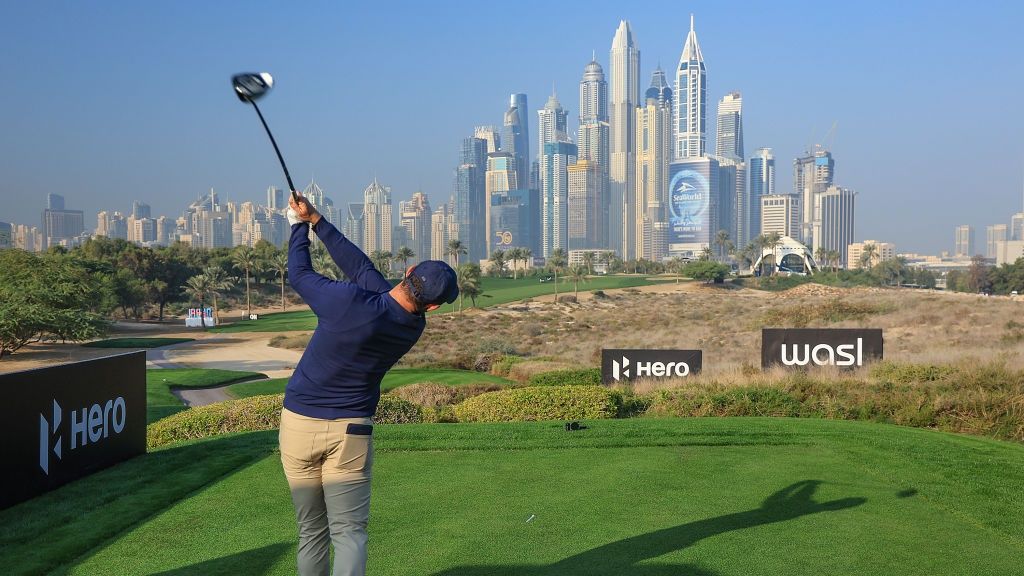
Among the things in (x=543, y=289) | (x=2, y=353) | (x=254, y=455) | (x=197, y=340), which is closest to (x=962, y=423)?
(x=254, y=455)

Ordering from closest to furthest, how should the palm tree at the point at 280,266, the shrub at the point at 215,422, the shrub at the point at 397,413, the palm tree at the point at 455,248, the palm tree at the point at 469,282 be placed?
the shrub at the point at 215,422
the shrub at the point at 397,413
the palm tree at the point at 469,282
the palm tree at the point at 280,266
the palm tree at the point at 455,248

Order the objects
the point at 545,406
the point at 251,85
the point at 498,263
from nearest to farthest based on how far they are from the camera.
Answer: the point at 251,85 → the point at 545,406 → the point at 498,263

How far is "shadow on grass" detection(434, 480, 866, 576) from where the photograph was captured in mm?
5172

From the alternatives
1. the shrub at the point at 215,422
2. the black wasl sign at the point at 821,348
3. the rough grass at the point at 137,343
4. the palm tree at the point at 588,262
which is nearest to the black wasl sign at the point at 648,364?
the black wasl sign at the point at 821,348

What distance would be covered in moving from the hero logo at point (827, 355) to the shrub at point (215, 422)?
1044cm

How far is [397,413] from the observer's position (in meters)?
13.3

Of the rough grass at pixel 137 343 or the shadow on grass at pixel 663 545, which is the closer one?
the shadow on grass at pixel 663 545

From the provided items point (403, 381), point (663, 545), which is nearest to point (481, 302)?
point (403, 381)

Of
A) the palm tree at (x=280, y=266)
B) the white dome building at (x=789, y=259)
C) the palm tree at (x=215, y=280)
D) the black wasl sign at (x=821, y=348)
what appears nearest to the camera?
the black wasl sign at (x=821, y=348)

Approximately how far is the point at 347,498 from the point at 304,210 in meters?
1.51

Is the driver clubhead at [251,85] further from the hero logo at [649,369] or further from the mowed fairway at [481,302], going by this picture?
the mowed fairway at [481,302]

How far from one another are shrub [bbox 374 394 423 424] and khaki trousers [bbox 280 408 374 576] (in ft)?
29.7

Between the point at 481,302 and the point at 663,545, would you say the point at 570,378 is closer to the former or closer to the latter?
the point at 663,545

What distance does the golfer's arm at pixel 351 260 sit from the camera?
430 centimetres
